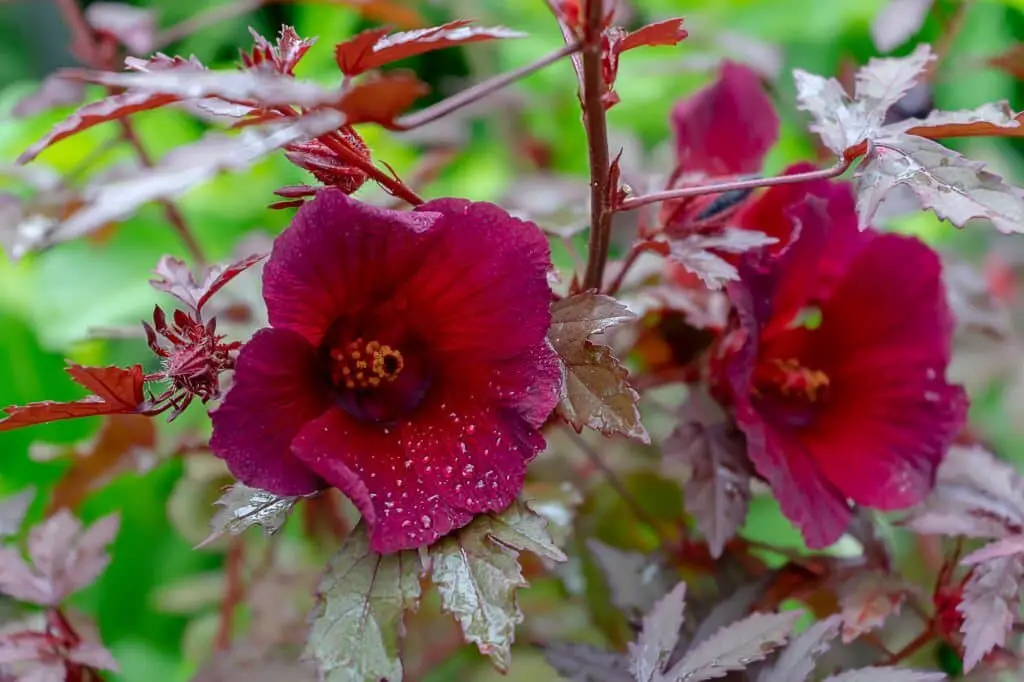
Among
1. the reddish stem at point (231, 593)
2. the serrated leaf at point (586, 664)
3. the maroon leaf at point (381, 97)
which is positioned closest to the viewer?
the maroon leaf at point (381, 97)

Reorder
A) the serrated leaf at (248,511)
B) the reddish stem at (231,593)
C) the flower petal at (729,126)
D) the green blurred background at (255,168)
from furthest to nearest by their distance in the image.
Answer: the green blurred background at (255,168)
the reddish stem at (231,593)
the flower petal at (729,126)
the serrated leaf at (248,511)

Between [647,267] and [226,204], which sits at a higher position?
[647,267]

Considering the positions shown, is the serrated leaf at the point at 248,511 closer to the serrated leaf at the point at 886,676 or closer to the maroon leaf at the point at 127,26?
the serrated leaf at the point at 886,676

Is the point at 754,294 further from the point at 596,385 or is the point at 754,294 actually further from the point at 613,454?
the point at 613,454

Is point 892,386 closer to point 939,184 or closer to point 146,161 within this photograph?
point 939,184

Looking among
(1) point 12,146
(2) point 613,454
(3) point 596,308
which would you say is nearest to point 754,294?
(3) point 596,308

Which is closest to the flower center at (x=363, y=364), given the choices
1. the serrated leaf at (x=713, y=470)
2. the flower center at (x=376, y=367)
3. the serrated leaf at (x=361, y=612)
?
the flower center at (x=376, y=367)

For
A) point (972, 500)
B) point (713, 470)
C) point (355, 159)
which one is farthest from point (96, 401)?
point (972, 500)
